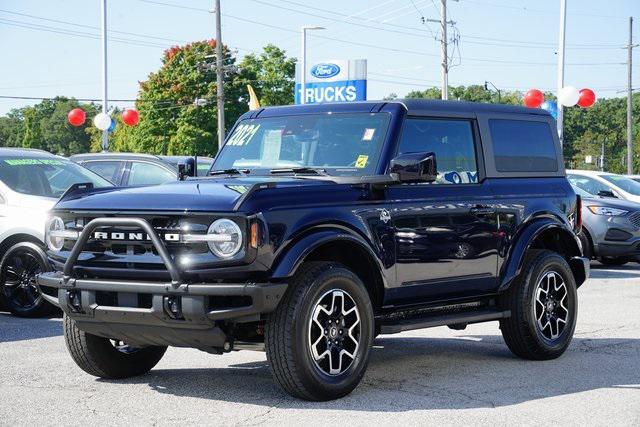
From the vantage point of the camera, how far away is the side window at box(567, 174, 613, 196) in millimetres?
18984

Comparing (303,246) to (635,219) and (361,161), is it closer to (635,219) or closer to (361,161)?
(361,161)

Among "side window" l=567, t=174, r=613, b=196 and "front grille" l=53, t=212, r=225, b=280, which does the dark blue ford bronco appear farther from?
"side window" l=567, t=174, r=613, b=196

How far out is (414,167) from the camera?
6.88m

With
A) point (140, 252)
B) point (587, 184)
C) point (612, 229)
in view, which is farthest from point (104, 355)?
point (587, 184)

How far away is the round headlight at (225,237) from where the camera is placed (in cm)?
597

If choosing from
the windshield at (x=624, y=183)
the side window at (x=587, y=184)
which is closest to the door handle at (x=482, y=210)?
the side window at (x=587, y=184)

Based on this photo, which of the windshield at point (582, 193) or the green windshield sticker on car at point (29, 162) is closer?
the green windshield sticker on car at point (29, 162)

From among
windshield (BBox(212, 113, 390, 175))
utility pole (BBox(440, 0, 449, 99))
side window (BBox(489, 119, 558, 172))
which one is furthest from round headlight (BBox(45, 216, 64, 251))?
utility pole (BBox(440, 0, 449, 99))

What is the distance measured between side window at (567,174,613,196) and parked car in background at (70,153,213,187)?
24.7ft

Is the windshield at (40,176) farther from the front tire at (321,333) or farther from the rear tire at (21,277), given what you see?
the front tire at (321,333)

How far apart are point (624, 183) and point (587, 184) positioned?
4.24ft

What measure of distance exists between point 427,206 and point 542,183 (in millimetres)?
1651

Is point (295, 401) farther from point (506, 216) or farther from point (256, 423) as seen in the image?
point (506, 216)

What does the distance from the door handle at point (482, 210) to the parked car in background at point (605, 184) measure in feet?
36.5
